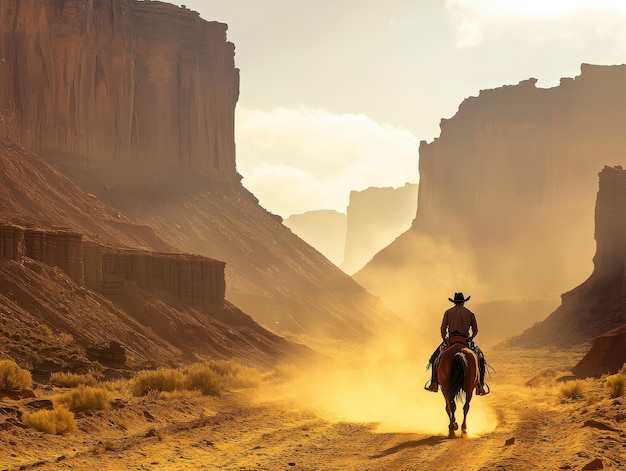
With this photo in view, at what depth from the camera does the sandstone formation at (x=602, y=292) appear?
71812 mm

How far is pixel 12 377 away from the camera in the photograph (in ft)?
78.7

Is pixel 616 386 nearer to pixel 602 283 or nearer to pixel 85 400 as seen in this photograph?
pixel 85 400

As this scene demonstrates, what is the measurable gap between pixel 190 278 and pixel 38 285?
1913 cm

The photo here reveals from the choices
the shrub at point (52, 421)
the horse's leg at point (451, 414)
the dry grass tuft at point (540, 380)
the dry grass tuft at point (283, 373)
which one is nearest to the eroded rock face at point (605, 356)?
the dry grass tuft at point (540, 380)

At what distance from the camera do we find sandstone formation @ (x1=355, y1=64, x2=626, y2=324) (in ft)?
502

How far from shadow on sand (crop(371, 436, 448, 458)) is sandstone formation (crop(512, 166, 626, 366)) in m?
53.4

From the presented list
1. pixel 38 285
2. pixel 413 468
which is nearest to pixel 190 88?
pixel 38 285

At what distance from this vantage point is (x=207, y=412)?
1061 inches

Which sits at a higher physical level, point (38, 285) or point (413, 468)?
point (38, 285)

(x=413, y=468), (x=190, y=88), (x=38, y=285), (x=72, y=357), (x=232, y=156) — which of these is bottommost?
(x=413, y=468)

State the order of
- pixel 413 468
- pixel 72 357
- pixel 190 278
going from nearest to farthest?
pixel 413 468, pixel 72 357, pixel 190 278

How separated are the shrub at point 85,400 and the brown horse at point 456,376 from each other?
8.05 metres

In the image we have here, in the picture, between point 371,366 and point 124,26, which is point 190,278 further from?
point 124,26

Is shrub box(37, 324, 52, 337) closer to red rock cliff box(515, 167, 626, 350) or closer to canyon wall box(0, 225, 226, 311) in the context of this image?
canyon wall box(0, 225, 226, 311)
